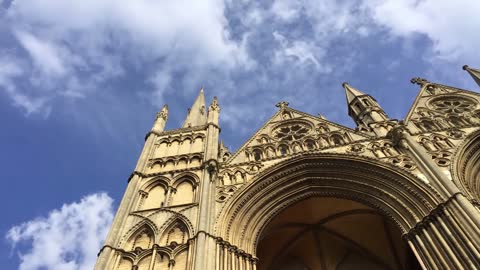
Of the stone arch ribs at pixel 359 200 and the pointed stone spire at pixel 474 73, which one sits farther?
the pointed stone spire at pixel 474 73

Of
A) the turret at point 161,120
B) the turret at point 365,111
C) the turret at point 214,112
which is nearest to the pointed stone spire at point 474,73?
the turret at point 365,111

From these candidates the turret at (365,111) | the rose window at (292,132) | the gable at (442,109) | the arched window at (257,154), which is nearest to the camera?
the gable at (442,109)

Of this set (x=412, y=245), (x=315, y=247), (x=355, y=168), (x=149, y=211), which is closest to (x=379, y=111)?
(x=355, y=168)

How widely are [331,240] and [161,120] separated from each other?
33.0ft

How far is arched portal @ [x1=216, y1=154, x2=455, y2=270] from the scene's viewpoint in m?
11.0

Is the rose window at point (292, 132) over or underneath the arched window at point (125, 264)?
over

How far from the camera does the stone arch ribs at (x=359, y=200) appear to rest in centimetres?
996

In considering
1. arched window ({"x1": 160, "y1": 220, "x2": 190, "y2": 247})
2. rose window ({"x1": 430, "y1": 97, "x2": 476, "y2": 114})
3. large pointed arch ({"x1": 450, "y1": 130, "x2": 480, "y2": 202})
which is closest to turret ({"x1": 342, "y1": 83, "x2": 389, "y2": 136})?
rose window ({"x1": 430, "y1": 97, "x2": 476, "y2": 114})

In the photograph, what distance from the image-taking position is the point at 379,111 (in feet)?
58.5

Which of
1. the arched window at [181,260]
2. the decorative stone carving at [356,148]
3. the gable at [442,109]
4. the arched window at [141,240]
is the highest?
the gable at [442,109]

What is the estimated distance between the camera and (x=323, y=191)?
44.3ft

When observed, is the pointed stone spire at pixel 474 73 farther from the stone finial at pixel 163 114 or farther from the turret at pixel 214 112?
the stone finial at pixel 163 114

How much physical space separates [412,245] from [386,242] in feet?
17.1

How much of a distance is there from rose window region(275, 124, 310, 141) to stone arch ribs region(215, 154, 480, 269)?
2.85m
